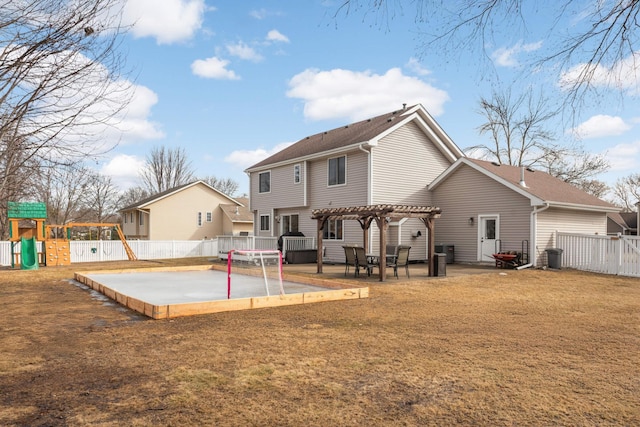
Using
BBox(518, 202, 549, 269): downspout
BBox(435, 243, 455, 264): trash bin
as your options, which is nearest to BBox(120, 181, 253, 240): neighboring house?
BBox(435, 243, 455, 264): trash bin

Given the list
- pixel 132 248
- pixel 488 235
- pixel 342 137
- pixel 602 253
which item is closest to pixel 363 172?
pixel 342 137

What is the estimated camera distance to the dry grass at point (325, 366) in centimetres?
358

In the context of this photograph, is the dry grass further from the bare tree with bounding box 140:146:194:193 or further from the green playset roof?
the bare tree with bounding box 140:146:194:193

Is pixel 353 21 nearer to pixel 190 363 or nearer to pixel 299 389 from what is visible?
pixel 299 389

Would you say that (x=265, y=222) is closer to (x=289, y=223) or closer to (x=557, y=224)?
(x=289, y=223)

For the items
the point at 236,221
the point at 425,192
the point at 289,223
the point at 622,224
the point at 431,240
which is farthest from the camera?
the point at 622,224

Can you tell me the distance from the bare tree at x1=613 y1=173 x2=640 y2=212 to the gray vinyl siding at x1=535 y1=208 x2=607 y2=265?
3637 cm

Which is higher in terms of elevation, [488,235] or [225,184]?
[225,184]

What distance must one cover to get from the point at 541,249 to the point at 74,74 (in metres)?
16.8

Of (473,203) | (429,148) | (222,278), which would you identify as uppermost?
(429,148)

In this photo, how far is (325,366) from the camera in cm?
482

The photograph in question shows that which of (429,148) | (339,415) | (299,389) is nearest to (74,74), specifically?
(299,389)

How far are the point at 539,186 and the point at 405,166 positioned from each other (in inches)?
224

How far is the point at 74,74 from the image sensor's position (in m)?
4.96
